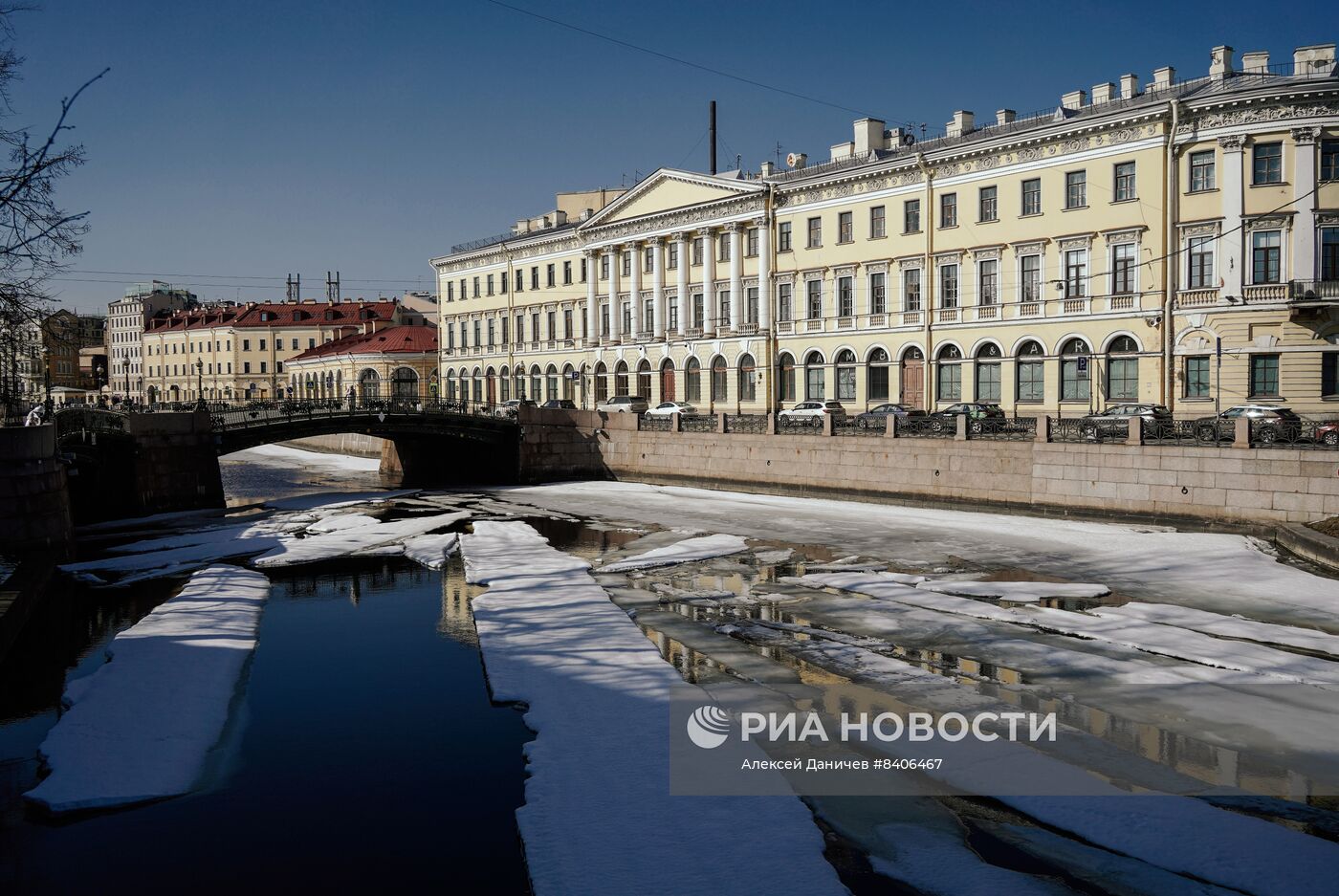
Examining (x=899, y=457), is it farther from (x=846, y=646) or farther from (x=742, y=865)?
(x=742, y=865)

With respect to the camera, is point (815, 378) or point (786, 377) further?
point (786, 377)

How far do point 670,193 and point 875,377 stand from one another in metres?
15.1

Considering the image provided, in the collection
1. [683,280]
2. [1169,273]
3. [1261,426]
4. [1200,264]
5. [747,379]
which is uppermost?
[683,280]

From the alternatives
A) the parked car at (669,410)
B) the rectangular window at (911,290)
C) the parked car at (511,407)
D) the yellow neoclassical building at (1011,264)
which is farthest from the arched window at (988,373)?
the parked car at (511,407)

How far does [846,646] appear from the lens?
14.9 meters

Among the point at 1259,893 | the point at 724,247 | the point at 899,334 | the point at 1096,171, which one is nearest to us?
the point at 1259,893

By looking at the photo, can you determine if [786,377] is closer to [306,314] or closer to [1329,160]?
[1329,160]

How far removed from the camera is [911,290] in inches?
1644

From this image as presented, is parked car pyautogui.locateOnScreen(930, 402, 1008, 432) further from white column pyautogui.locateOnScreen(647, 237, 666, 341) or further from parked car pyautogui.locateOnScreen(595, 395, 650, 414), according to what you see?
white column pyautogui.locateOnScreen(647, 237, 666, 341)

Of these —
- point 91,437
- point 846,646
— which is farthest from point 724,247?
point 846,646

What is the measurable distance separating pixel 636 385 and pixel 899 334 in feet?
55.2

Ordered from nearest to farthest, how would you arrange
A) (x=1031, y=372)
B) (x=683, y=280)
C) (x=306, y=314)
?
1. (x=1031, y=372)
2. (x=683, y=280)
3. (x=306, y=314)

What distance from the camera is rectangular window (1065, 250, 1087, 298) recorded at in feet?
→ 119

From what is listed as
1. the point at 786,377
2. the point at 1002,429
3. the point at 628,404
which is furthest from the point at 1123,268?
the point at 628,404
